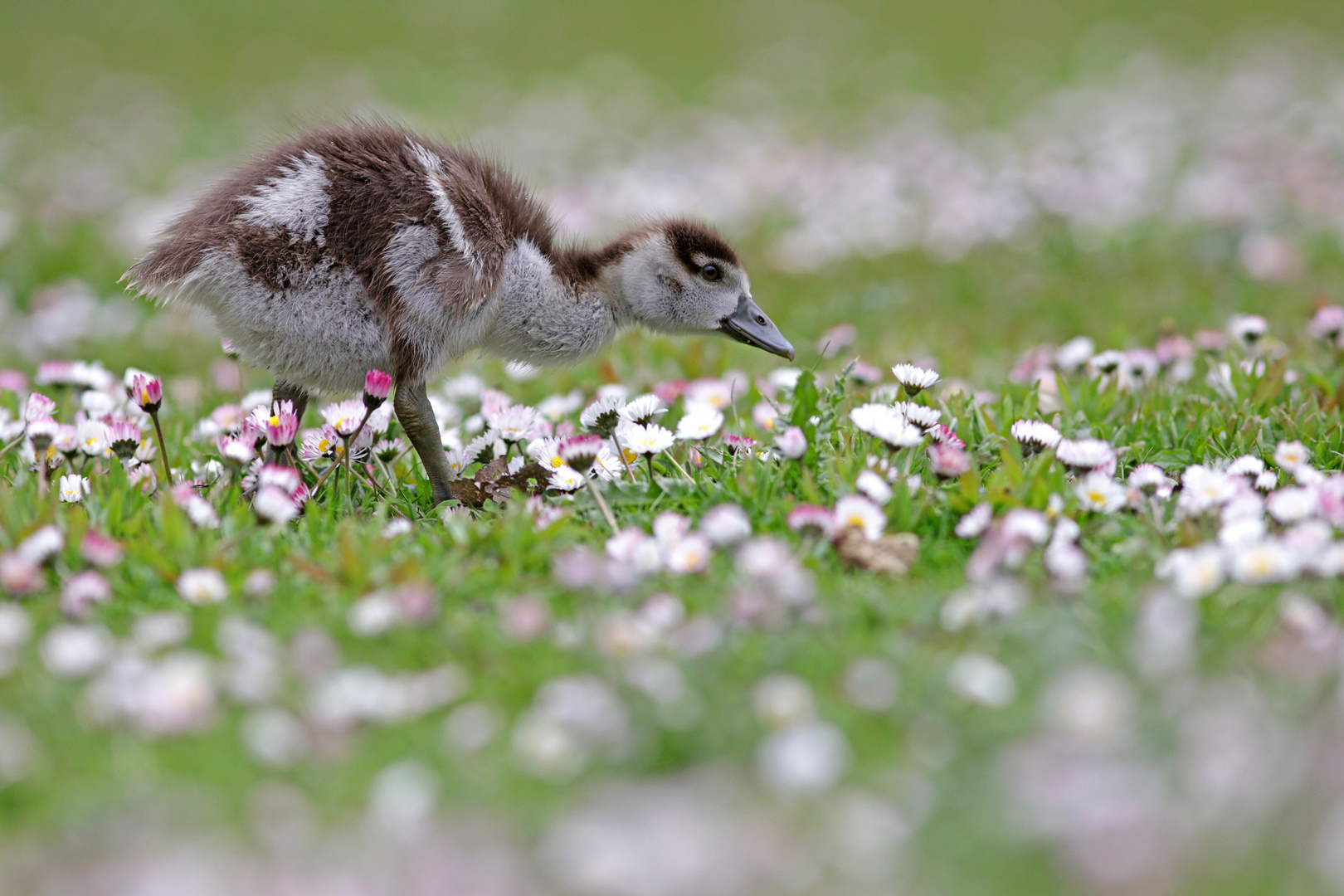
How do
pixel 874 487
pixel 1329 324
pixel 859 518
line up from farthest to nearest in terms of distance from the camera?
pixel 1329 324
pixel 874 487
pixel 859 518

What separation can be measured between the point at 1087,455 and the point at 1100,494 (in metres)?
0.15

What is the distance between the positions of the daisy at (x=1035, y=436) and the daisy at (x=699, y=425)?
40.1 inches

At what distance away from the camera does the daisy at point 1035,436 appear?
4.23m

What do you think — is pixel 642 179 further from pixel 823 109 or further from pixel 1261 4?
pixel 1261 4

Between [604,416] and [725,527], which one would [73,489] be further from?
[725,527]

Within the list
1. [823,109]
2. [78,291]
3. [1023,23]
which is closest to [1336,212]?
[823,109]

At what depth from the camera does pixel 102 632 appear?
310 centimetres

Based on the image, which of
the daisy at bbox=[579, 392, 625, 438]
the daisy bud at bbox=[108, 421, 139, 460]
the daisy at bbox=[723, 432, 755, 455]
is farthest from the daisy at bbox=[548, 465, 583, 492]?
the daisy bud at bbox=[108, 421, 139, 460]

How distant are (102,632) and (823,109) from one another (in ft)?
40.9

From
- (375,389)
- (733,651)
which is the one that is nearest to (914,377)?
(733,651)

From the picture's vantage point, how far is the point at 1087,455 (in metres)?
4.01

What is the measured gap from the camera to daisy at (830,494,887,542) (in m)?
3.72

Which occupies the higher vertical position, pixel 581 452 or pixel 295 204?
pixel 295 204

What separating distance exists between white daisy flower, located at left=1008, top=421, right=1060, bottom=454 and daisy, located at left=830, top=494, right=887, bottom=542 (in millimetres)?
761
